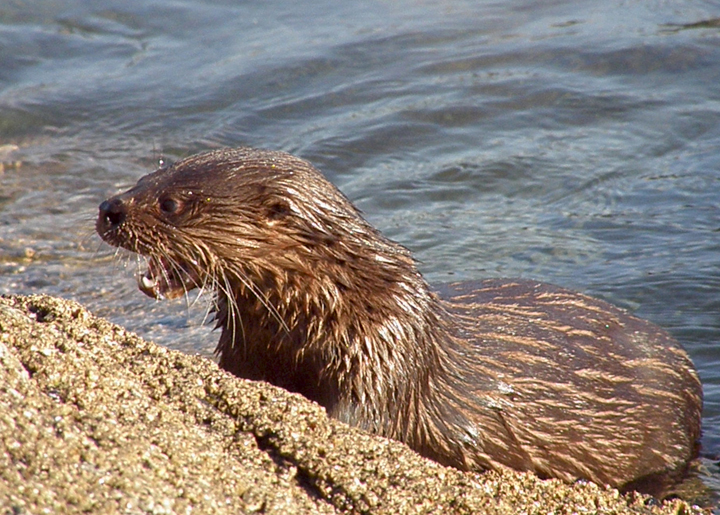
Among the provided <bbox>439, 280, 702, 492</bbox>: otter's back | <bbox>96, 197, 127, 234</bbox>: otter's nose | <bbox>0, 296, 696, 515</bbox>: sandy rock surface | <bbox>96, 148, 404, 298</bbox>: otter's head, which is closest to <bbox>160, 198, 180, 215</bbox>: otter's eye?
<bbox>96, 148, 404, 298</bbox>: otter's head

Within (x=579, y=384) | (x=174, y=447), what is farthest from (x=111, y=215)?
(x=579, y=384)

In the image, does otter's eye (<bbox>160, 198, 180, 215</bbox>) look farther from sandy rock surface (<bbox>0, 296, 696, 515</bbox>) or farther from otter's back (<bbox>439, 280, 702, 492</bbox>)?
otter's back (<bbox>439, 280, 702, 492</bbox>)

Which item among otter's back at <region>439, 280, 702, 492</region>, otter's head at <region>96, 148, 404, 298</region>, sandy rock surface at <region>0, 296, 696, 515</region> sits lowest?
otter's back at <region>439, 280, 702, 492</region>

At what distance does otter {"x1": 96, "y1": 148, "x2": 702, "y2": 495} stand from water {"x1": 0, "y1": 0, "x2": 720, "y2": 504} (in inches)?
Answer: 36.7

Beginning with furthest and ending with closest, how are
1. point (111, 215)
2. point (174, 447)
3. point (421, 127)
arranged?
point (421, 127) < point (111, 215) < point (174, 447)

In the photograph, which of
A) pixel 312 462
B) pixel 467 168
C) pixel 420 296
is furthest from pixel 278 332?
pixel 467 168

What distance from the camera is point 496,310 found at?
4.47m

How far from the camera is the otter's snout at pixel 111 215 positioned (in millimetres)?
3721

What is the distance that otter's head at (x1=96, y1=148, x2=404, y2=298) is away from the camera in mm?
3729

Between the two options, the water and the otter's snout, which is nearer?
the otter's snout

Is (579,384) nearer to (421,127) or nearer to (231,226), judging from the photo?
(231,226)

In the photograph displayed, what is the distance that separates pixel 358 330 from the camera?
379cm

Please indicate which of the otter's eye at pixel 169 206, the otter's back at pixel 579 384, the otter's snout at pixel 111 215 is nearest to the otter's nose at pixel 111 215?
the otter's snout at pixel 111 215

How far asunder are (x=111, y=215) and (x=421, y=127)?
513 cm
